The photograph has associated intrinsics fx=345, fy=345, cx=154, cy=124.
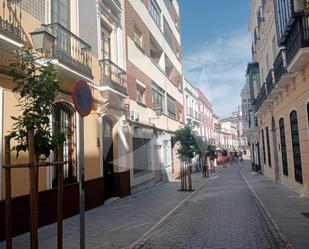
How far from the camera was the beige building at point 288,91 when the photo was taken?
10.2m

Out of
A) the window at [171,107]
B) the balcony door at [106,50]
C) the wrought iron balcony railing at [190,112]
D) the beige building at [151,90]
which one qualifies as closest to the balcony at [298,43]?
the balcony door at [106,50]

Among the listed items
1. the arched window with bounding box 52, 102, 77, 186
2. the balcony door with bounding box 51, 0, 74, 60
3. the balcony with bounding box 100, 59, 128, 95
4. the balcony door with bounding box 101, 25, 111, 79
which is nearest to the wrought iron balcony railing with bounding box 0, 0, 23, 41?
the balcony door with bounding box 51, 0, 74, 60

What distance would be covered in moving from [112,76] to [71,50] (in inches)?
131

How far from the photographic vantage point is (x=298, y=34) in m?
9.92

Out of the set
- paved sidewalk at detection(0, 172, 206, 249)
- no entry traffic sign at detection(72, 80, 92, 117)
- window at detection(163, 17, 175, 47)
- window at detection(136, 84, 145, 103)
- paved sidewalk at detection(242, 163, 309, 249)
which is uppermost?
window at detection(163, 17, 175, 47)

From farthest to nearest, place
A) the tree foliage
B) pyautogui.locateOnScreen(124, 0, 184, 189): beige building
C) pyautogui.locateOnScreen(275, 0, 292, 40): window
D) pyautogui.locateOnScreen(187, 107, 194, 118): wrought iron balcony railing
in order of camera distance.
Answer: pyautogui.locateOnScreen(187, 107, 194, 118): wrought iron balcony railing → pyautogui.locateOnScreen(124, 0, 184, 189): beige building → pyautogui.locateOnScreen(275, 0, 292, 40): window → the tree foliage

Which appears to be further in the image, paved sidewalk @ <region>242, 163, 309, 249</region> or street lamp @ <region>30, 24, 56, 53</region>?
street lamp @ <region>30, 24, 56, 53</region>

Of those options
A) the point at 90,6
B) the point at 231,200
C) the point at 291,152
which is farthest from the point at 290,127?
the point at 90,6

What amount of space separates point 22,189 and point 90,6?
23.0ft

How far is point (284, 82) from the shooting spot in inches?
527

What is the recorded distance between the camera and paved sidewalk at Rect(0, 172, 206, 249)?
6.72 metres

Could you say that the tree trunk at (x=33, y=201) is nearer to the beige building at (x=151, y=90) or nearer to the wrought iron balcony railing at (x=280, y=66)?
the beige building at (x=151, y=90)

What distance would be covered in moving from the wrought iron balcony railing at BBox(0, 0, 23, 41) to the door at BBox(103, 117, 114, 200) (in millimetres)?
5748

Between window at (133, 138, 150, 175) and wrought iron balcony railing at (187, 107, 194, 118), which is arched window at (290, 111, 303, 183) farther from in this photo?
wrought iron balcony railing at (187, 107, 194, 118)
